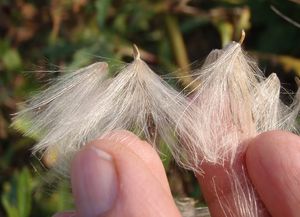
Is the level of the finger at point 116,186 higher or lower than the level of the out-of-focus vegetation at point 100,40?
lower

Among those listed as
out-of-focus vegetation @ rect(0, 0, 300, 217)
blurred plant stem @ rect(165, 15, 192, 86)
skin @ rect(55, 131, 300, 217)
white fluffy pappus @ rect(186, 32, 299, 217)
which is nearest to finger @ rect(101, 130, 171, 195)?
skin @ rect(55, 131, 300, 217)

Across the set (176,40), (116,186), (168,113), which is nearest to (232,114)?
(168,113)

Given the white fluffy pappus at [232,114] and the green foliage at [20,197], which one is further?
the green foliage at [20,197]

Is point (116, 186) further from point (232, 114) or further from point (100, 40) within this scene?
point (100, 40)

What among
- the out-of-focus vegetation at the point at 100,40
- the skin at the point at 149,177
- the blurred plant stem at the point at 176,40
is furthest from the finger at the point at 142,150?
the blurred plant stem at the point at 176,40

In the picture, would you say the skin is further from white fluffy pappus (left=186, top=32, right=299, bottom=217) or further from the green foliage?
the green foliage

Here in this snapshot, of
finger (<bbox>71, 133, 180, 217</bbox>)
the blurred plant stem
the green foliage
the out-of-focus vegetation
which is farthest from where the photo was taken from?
the blurred plant stem

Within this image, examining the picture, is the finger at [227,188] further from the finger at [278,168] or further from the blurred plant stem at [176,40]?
the blurred plant stem at [176,40]

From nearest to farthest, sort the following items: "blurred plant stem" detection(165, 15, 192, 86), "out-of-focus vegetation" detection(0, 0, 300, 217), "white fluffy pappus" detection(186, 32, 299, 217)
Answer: "white fluffy pappus" detection(186, 32, 299, 217) < "out-of-focus vegetation" detection(0, 0, 300, 217) < "blurred plant stem" detection(165, 15, 192, 86)
